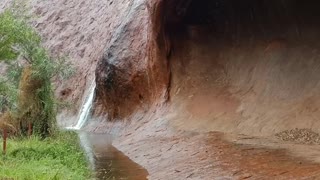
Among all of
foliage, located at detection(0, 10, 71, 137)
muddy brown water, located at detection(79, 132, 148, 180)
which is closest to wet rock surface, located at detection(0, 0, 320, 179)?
muddy brown water, located at detection(79, 132, 148, 180)

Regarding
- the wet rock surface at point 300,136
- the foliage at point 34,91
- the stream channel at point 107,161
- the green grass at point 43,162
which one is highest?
the foliage at point 34,91

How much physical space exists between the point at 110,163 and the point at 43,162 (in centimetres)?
216

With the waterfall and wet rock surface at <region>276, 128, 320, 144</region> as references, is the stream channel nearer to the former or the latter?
the waterfall

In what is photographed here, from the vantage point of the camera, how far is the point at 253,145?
14.0 meters

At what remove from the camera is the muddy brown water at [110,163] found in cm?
1162

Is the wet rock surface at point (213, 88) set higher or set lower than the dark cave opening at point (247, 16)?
lower

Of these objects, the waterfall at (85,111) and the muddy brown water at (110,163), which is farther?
the waterfall at (85,111)

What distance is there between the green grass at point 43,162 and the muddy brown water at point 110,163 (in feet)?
1.20

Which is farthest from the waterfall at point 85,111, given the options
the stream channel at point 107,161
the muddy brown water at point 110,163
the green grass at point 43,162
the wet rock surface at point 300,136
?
the wet rock surface at point 300,136

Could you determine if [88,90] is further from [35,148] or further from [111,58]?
[35,148]

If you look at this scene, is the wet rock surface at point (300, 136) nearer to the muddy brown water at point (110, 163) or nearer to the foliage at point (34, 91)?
the muddy brown water at point (110, 163)

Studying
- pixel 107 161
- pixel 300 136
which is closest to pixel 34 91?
pixel 107 161

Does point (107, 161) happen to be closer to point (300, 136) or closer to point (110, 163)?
point (110, 163)

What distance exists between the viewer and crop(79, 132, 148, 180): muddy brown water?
38.1 feet
